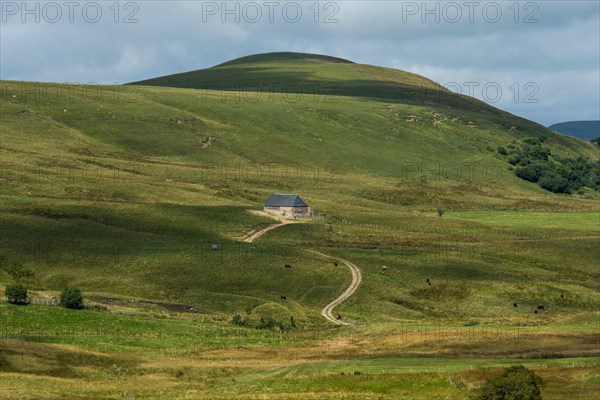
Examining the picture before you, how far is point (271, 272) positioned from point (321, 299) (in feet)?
33.5

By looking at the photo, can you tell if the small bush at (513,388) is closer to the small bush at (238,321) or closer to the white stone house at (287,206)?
the small bush at (238,321)

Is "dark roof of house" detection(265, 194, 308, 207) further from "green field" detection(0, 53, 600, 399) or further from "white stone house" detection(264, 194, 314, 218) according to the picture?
"green field" detection(0, 53, 600, 399)

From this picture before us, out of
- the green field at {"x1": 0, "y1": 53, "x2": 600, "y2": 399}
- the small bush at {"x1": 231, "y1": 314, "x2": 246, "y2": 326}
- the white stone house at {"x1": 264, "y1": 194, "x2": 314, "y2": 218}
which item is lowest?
the small bush at {"x1": 231, "y1": 314, "x2": 246, "y2": 326}

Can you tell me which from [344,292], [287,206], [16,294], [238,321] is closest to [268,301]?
[344,292]

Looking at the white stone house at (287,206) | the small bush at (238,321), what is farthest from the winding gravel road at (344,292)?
the white stone house at (287,206)

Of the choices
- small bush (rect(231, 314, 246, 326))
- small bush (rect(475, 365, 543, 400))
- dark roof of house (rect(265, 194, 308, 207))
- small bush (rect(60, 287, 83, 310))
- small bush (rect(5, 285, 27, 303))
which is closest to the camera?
small bush (rect(475, 365, 543, 400))

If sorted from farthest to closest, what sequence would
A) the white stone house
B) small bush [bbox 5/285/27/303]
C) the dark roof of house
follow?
1. the dark roof of house
2. the white stone house
3. small bush [bbox 5/285/27/303]

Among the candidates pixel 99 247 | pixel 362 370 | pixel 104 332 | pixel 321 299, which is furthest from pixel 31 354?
pixel 99 247

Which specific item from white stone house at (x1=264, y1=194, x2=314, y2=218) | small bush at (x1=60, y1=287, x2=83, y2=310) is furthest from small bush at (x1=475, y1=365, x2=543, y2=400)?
white stone house at (x1=264, y1=194, x2=314, y2=218)

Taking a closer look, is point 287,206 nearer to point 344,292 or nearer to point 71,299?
point 344,292

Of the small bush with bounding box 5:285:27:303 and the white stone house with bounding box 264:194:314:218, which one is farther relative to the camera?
the white stone house with bounding box 264:194:314:218

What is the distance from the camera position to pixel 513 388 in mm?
64375

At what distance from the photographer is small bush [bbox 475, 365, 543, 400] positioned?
63938 millimetres

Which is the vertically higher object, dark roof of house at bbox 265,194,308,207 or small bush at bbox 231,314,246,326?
dark roof of house at bbox 265,194,308,207
